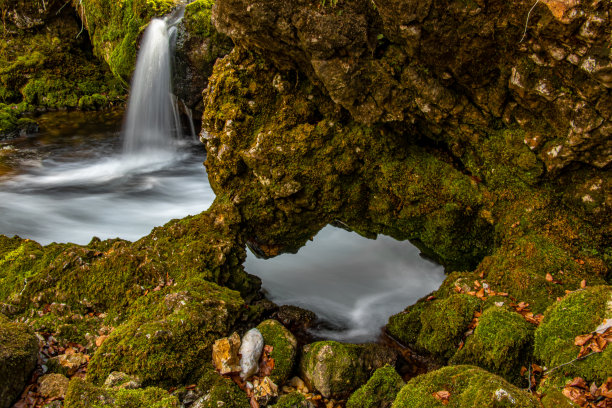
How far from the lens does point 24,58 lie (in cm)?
1716

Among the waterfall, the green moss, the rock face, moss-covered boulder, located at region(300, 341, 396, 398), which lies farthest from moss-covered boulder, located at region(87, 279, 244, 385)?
the waterfall

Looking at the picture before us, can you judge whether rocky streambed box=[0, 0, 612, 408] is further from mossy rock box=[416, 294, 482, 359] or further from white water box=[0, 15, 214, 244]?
white water box=[0, 15, 214, 244]

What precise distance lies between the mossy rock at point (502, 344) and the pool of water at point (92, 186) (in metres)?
6.89

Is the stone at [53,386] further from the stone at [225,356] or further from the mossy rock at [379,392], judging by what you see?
the mossy rock at [379,392]

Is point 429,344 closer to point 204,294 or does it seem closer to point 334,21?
point 204,294

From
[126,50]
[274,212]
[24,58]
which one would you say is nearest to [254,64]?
[274,212]

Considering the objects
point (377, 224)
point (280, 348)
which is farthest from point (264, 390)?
point (377, 224)

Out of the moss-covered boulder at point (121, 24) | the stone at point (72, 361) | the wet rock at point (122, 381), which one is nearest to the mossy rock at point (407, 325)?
the wet rock at point (122, 381)

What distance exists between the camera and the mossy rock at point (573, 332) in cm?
297

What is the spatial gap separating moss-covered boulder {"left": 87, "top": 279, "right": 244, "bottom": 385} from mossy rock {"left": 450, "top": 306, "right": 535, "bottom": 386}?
274 cm

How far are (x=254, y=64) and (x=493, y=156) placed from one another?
369cm

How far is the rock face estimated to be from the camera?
390cm

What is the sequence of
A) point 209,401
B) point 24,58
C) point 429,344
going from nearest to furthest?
point 209,401 < point 429,344 < point 24,58

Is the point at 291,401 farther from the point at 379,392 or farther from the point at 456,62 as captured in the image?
the point at 456,62
